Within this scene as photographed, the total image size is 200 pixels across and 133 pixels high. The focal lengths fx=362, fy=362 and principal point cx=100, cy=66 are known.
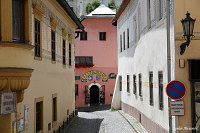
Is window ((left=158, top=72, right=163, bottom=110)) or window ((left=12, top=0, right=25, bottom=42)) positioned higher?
window ((left=12, top=0, right=25, bottom=42))

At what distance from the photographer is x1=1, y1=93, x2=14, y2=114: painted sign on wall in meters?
8.69

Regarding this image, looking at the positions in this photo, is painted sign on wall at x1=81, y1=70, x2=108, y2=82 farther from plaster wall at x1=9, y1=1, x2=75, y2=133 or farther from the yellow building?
plaster wall at x1=9, y1=1, x2=75, y2=133

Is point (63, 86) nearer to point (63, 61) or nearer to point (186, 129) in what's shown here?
point (63, 61)

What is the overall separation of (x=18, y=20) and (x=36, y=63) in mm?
2889

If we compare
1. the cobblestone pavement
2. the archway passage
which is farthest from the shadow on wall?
the archway passage

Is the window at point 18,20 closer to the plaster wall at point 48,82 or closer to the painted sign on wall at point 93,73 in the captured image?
the plaster wall at point 48,82

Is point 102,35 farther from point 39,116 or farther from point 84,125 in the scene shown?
point 39,116

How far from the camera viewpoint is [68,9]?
18938 mm

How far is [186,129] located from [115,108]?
18.1m

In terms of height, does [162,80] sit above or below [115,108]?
above

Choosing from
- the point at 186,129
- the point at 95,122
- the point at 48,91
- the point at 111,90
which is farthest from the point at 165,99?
the point at 111,90

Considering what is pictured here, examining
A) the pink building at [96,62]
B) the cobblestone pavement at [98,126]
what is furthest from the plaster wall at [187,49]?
the pink building at [96,62]

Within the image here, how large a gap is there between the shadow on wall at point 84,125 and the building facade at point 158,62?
230cm

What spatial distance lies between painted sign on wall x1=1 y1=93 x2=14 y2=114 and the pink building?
2593cm
